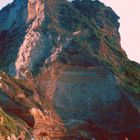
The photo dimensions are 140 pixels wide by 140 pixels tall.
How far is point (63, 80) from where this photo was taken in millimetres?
63625

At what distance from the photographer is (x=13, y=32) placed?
7056cm

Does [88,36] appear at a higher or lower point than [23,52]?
higher

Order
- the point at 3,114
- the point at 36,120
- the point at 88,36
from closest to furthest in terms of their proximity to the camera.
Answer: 1. the point at 3,114
2. the point at 36,120
3. the point at 88,36

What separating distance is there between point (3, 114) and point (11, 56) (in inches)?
595

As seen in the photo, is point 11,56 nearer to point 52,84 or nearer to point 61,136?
point 52,84

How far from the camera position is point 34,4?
70.6 meters

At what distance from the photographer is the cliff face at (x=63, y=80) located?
58094mm

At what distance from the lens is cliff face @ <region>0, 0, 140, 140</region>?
58.1 m

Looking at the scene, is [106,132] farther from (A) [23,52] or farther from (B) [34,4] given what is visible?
(B) [34,4]

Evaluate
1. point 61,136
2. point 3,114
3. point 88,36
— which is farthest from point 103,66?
point 3,114

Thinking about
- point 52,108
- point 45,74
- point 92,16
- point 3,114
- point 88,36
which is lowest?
point 3,114

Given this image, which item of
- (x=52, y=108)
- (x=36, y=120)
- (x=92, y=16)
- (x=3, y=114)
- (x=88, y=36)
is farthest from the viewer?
(x=92, y=16)

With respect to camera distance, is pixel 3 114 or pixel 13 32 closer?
pixel 3 114

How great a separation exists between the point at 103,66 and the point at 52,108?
9.21 meters
